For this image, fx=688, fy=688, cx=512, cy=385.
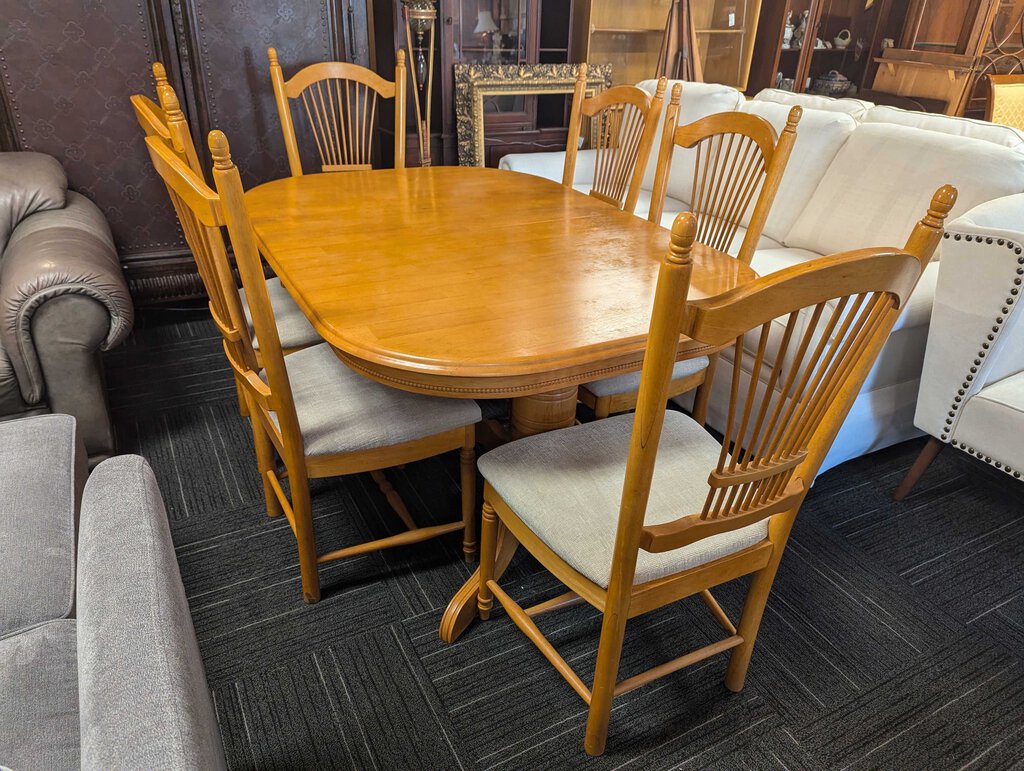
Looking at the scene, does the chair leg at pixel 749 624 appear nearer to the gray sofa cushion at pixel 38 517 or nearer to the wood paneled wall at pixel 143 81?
the gray sofa cushion at pixel 38 517

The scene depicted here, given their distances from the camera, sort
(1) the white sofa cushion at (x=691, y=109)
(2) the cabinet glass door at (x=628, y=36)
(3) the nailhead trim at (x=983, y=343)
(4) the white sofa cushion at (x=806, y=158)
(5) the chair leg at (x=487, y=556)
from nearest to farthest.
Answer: (5) the chair leg at (x=487, y=556), (3) the nailhead trim at (x=983, y=343), (4) the white sofa cushion at (x=806, y=158), (1) the white sofa cushion at (x=691, y=109), (2) the cabinet glass door at (x=628, y=36)

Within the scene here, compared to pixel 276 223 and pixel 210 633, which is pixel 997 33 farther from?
pixel 210 633

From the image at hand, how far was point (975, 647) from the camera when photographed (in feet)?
5.11

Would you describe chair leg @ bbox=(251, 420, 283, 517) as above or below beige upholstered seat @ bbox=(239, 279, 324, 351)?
below

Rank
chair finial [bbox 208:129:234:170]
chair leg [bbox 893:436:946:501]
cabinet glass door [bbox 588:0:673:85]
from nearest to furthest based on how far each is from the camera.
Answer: chair finial [bbox 208:129:234:170], chair leg [bbox 893:436:946:501], cabinet glass door [bbox 588:0:673:85]

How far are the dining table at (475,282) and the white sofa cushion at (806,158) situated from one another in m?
0.94

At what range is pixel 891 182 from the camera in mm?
2227

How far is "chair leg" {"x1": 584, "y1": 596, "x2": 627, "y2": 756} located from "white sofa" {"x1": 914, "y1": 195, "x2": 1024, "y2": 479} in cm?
121

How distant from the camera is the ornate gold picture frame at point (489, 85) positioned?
136 inches

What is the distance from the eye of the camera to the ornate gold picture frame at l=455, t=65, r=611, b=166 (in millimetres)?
3447

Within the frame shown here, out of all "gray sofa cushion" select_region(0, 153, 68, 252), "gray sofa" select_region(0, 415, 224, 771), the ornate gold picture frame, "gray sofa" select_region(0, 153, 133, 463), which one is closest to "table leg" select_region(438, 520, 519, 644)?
"gray sofa" select_region(0, 415, 224, 771)

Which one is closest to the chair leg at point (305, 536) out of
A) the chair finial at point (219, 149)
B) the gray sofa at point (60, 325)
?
the chair finial at point (219, 149)

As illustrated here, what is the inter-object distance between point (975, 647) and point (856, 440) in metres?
0.63

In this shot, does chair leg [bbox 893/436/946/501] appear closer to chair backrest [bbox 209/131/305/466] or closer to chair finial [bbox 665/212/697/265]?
chair finial [bbox 665/212/697/265]
